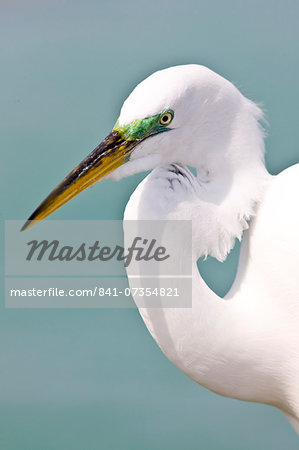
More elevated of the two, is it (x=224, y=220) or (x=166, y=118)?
(x=166, y=118)

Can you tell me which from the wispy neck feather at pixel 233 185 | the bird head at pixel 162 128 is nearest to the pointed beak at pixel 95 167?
the bird head at pixel 162 128

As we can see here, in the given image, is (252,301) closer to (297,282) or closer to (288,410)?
A: (297,282)

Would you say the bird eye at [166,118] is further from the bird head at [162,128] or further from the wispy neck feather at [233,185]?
the wispy neck feather at [233,185]

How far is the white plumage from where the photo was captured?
1.38 metres

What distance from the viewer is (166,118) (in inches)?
54.0

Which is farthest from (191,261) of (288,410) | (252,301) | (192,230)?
(288,410)

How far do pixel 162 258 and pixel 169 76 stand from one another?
1.13ft

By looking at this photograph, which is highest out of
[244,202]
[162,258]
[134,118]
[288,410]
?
[134,118]

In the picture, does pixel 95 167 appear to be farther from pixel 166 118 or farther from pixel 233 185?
pixel 233 185

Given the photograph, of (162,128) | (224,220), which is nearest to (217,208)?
(224,220)

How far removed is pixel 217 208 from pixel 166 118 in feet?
0.68

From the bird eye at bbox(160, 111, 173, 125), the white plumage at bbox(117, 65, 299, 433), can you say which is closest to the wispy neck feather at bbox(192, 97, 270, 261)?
the white plumage at bbox(117, 65, 299, 433)

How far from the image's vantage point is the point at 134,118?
1344 millimetres

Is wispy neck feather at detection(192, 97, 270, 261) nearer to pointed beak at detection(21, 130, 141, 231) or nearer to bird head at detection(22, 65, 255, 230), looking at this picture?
bird head at detection(22, 65, 255, 230)
